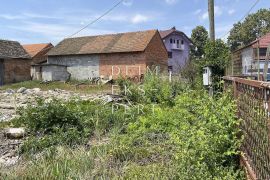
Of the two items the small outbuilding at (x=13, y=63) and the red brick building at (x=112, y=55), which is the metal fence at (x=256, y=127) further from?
the small outbuilding at (x=13, y=63)

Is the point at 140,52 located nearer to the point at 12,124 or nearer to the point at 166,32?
the point at 166,32

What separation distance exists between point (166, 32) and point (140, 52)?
50.3 feet

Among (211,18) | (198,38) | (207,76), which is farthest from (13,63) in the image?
(198,38)

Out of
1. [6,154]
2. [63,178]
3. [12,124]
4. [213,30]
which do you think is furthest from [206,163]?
[213,30]

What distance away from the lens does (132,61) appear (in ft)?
113

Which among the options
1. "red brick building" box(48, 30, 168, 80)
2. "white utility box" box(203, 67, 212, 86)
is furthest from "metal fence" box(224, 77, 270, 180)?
"red brick building" box(48, 30, 168, 80)

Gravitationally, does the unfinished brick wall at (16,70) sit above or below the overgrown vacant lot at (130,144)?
above

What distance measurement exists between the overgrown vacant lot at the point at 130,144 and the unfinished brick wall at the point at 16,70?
2779 cm

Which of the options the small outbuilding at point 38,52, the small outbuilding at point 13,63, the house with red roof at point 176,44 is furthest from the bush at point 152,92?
the house with red roof at point 176,44

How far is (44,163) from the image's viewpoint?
569 centimetres

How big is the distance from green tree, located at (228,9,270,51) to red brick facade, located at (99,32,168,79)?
83.3 ft

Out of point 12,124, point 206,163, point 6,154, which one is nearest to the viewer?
point 206,163

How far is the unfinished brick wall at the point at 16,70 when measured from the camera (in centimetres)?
3524

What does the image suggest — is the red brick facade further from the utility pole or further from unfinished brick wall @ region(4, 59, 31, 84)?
the utility pole
